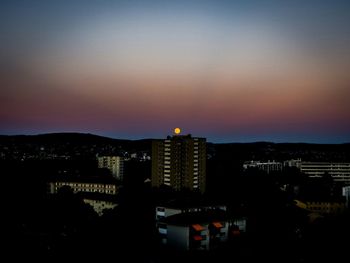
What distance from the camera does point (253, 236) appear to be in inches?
834

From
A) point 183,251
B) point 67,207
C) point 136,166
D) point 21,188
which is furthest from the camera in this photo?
point 136,166

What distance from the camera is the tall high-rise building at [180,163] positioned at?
144ft

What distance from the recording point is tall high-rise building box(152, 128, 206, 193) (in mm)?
44031

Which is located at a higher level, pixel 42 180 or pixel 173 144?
pixel 173 144

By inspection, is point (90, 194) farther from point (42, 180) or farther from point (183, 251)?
point (183, 251)

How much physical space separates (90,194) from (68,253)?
18.5 m

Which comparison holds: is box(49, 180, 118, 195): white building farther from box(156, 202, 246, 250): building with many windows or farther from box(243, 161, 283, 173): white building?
box(243, 161, 283, 173): white building

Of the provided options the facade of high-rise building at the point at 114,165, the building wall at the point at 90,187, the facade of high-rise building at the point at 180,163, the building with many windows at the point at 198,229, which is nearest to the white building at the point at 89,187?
the building wall at the point at 90,187

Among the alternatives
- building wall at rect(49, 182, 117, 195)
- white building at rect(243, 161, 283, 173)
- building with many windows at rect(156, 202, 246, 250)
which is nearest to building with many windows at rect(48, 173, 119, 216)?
building wall at rect(49, 182, 117, 195)

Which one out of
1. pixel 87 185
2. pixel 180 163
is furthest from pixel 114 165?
pixel 180 163

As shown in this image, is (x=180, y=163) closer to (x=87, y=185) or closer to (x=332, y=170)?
(x=87, y=185)

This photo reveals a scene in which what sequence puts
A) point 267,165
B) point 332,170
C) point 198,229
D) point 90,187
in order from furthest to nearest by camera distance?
point 267,165
point 332,170
point 90,187
point 198,229

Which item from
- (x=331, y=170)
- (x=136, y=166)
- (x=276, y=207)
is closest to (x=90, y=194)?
(x=276, y=207)

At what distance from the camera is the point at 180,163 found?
44.5 metres
